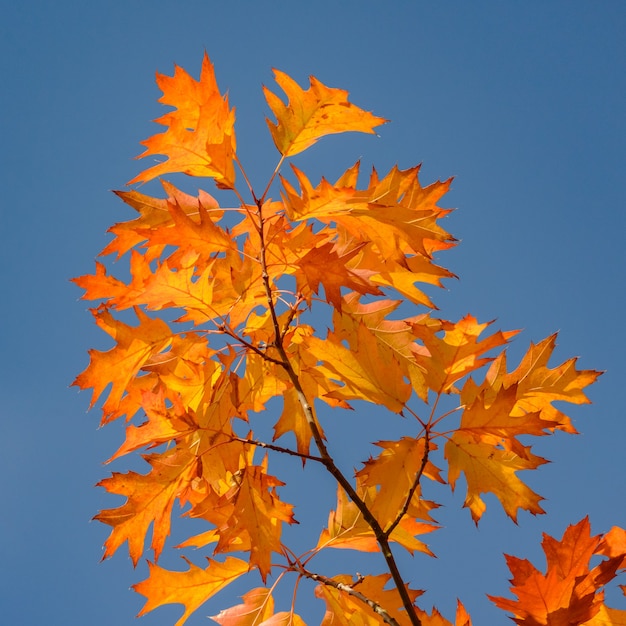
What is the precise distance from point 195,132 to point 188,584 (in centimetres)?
110

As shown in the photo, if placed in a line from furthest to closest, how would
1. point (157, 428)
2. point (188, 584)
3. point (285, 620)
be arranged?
point (188, 584), point (285, 620), point (157, 428)

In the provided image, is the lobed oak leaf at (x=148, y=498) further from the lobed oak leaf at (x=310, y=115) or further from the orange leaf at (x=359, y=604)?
the lobed oak leaf at (x=310, y=115)

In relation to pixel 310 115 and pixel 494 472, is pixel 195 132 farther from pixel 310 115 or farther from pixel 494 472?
pixel 494 472

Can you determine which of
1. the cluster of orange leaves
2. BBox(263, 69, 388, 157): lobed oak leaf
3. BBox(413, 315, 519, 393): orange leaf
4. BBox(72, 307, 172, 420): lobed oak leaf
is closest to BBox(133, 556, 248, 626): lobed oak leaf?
the cluster of orange leaves

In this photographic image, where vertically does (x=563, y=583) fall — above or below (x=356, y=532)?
below

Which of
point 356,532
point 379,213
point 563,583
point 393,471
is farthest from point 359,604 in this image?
point 379,213

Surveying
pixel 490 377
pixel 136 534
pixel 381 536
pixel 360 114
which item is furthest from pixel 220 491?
pixel 360 114

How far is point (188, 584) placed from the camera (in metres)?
1.76

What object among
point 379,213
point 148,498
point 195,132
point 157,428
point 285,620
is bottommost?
point 285,620

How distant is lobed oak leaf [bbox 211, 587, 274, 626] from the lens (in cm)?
173

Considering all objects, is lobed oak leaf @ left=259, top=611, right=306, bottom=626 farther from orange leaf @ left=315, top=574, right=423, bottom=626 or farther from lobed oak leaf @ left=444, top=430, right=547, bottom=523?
lobed oak leaf @ left=444, top=430, right=547, bottom=523

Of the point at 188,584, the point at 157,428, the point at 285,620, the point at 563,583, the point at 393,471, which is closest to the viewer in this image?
the point at 563,583

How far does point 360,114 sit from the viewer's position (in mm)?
1608

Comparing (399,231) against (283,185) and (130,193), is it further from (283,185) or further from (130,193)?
(130,193)
